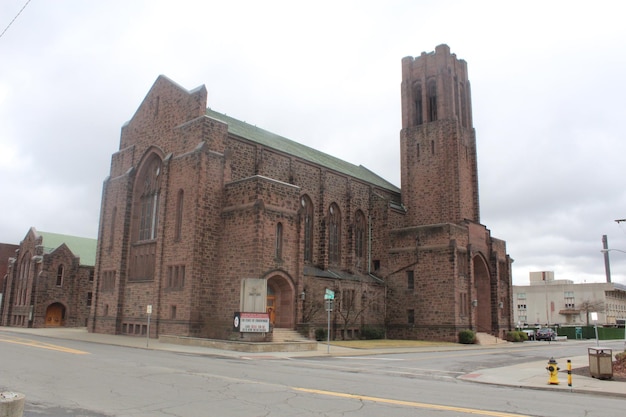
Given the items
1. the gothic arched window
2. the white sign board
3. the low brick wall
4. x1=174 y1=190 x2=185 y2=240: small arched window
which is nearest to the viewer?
the low brick wall

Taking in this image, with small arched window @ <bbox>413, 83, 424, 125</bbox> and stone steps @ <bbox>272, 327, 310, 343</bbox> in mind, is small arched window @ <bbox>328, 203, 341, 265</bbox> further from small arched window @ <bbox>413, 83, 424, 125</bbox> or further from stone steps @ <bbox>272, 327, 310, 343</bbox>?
small arched window @ <bbox>413, 83, 424, 125</bbox>

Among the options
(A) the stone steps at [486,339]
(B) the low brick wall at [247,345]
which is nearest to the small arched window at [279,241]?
(B) the low brick wall at [247,345]

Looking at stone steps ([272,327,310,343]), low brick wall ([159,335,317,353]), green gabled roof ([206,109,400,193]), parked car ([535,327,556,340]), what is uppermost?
green gabled roof ([206,109,400,193])

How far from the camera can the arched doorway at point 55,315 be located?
5616cm

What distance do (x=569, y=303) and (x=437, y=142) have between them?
230 ft

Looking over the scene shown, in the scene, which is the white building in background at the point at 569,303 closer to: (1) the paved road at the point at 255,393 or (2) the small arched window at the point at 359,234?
(2) the small arched window at the point at 359,234

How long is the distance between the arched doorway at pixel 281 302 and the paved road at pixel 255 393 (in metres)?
15.0

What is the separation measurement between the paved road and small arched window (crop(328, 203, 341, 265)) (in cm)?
2521

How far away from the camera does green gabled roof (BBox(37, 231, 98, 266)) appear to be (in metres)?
59.3

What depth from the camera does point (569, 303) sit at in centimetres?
10312

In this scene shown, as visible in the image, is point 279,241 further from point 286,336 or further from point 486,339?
point 486,339

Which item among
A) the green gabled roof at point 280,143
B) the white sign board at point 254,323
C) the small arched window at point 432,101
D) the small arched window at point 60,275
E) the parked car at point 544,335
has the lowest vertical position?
the parked car at point 544,335

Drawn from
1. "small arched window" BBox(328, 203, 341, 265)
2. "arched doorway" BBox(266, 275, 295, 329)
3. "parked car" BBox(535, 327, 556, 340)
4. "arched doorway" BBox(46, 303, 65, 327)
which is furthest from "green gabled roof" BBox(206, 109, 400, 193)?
"arched doorway" BBox(46, 303, 65, 327)

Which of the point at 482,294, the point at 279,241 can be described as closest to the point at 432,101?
the point at 482,294
